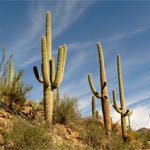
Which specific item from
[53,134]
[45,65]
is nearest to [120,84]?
[45,65]

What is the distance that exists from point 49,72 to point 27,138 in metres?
4.34

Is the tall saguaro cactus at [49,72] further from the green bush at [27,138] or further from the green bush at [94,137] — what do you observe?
the green bush at [27,138]

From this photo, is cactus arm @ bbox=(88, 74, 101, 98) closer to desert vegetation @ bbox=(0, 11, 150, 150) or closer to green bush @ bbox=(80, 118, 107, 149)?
desert vegetation @ bbox=(0, 11, 150, 150)

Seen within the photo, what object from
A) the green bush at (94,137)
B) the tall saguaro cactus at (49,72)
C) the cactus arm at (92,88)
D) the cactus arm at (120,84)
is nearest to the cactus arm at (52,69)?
the tall saguaro cactus at (49,72)

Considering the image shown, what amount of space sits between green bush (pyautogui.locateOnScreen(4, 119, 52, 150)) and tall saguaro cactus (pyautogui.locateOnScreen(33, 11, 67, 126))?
2741 mm

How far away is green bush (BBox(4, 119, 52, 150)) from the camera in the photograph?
11.0 meters

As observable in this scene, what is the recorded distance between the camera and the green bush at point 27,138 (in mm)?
11047

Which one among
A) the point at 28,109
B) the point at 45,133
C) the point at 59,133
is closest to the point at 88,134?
the point at 59,133

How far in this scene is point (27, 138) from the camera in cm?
1120

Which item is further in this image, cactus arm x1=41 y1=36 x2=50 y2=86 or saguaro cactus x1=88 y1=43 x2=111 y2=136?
saguaro cactus x1=88 y1=43 x2=111 y2=136

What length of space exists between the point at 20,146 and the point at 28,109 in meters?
4.87

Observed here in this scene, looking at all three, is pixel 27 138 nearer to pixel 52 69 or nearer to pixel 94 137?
pixel 52 69

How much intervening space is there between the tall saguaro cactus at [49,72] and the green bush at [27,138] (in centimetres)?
274

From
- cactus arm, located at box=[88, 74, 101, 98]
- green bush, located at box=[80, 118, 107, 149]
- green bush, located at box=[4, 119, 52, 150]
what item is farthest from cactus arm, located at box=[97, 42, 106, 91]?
green bush, located at box=[4, 119, 52, 150]
